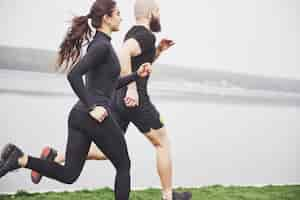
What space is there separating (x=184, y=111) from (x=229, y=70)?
47cm

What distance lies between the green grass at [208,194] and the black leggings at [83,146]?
0.69 metres

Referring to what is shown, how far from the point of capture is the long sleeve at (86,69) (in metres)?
2.16

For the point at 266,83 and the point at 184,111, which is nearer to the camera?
the point at 184,111

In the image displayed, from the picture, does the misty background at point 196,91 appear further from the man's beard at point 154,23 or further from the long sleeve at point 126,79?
the long sleeve at point 126,79

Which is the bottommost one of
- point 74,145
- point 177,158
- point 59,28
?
point 177,158

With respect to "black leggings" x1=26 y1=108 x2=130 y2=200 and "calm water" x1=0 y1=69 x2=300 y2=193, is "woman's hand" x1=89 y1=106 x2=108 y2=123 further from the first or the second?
"calm water" x1=0 y1=69 x2=300 y2=193

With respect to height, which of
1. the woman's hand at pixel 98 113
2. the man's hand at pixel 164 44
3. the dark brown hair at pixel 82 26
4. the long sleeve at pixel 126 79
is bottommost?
the woman's hand at pixel 98 113

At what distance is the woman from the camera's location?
86.1 inches

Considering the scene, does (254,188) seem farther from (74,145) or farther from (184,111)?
(74,145)

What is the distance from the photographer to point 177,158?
3.37 m

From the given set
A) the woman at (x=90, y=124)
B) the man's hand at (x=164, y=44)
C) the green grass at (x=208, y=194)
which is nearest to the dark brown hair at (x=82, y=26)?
the woman at (x=90, y=124)

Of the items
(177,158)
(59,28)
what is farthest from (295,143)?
(59,28)

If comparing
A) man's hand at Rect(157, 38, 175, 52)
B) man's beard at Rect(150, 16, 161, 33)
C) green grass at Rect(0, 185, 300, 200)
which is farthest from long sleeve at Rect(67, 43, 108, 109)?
green grass at Rect(0, 185, 300, 200)

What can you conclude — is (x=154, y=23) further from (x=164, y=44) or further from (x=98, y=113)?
(x=98, y=113)
